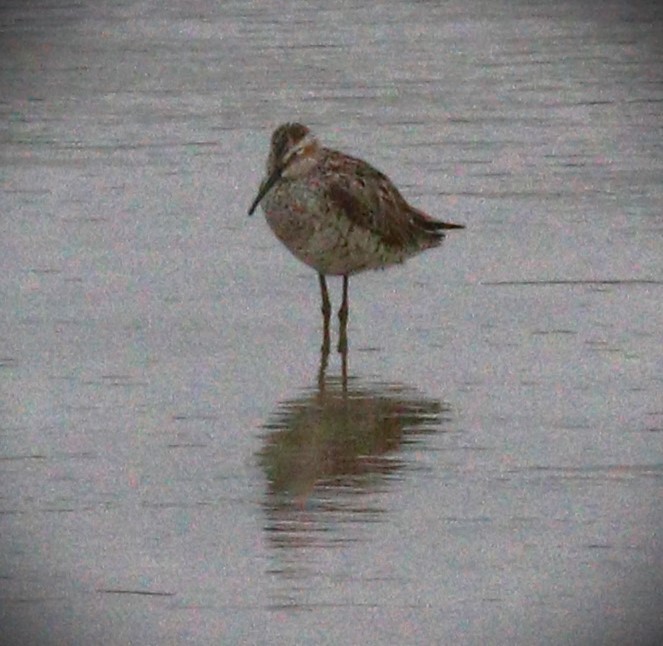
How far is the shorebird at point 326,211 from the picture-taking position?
11250 millimetres

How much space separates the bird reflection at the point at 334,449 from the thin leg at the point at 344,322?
0.55 ft

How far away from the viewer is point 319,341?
10.9 m

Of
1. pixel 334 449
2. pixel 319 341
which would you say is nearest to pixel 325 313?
pixel 319 341

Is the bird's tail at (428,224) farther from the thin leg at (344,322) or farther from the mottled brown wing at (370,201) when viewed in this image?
the thin leg at (344,322)

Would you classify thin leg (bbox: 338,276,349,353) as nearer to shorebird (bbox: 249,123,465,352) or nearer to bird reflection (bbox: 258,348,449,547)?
shorebird (bbox: 249,123,465,352)

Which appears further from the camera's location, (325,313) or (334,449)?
(325,313)

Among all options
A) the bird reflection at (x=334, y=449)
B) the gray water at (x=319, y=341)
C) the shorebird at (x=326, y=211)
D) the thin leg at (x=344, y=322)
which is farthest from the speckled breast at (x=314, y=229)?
the bird reflection at (x=334, y=449)

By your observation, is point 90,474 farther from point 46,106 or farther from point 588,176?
point 46,106

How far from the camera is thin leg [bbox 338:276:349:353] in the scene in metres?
10.8

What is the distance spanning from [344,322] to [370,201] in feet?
2.40

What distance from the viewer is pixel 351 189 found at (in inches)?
450

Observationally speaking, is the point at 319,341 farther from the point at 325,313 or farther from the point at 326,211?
the point at 326,211

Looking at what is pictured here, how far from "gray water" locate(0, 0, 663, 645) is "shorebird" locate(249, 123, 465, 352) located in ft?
0.85

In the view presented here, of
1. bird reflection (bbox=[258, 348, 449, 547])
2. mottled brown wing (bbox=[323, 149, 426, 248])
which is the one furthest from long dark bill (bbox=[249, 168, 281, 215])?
bird reflection (bbox=[258, 348, 449, 547])
